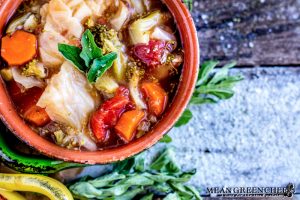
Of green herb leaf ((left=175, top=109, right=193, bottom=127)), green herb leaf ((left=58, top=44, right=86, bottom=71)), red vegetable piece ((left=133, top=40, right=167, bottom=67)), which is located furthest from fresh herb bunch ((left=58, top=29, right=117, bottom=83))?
green herb leaf ((left=175, top=109, right=193, bottom=127))

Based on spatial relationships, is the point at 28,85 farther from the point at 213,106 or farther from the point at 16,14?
the point at 213,106

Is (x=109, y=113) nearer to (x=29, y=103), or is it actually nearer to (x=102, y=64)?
(x=102, y=64)

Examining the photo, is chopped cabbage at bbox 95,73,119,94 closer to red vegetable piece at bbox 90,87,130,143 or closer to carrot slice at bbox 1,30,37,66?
red vegetable piece at bbox 90,87,130,143

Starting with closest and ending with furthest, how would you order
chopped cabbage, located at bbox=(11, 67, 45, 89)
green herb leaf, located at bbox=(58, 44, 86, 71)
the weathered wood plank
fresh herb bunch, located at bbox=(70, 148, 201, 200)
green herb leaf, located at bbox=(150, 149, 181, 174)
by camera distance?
green herb leaf, located at bbox=(58, 44, 86, 71) → chopped cabbage, located at bbox=(11, 67, 45, 89) → fresh herb bunch, located at bbox=(70, 148, 201, 200) → green herb leaf, located at bbox=(150, 149, 181, 174) → the weathered wood plank

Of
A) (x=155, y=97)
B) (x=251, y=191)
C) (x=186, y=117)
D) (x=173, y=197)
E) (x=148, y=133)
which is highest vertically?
(x=155, y=97)

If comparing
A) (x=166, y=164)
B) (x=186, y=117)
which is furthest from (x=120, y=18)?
(x=166, y=164)

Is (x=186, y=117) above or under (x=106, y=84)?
under

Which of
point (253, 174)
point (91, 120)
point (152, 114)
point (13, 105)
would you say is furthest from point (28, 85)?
point (253, 174)
